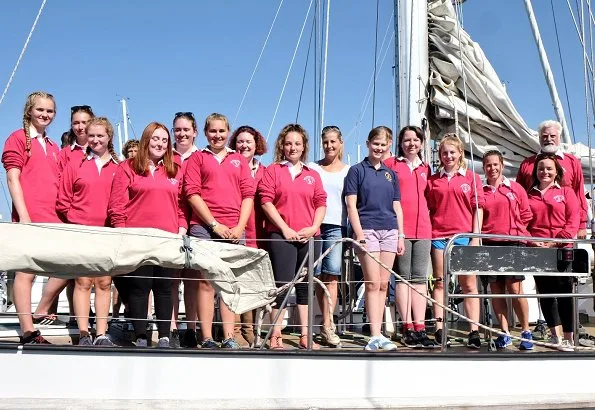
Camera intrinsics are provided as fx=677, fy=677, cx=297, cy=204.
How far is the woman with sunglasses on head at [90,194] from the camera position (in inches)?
173

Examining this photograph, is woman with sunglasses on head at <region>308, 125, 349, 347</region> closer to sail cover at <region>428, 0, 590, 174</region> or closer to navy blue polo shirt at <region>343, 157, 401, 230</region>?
navy blue polo shirt at <region>343, 157, 401, 230</region>

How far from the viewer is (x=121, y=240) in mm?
4043

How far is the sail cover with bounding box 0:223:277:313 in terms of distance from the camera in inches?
153

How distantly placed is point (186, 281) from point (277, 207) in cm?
84

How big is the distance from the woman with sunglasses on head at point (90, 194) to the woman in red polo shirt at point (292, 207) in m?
1.10

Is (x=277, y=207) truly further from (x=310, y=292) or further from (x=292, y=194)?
(x=310, y=292)

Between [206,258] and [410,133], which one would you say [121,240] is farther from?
[410,133]

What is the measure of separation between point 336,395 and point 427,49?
16.4 ft

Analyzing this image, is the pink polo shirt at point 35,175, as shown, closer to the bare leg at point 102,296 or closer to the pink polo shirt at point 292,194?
Result: the bare leg at point 102,296

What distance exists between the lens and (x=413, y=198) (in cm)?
533

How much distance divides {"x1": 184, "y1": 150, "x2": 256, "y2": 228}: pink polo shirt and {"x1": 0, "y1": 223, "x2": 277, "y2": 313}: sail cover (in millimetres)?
394

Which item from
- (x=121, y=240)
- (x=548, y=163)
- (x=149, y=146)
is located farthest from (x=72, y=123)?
(x=548, y=163)

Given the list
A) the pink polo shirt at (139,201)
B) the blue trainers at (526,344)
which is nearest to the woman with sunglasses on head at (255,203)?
the pink polo shirt at (139,201)

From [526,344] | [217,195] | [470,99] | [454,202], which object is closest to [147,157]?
[217,195]
